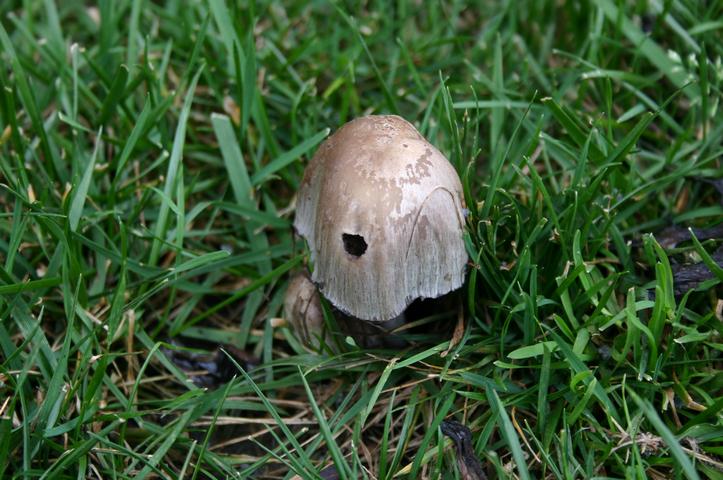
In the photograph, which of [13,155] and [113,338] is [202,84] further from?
[113,338]

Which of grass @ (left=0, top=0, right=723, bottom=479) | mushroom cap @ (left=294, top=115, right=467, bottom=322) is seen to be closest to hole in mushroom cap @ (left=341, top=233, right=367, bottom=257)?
mushroom cap @ (left=294, top=115, right=467, bottom=322)

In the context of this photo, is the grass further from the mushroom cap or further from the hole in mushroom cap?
the hole in mushroom cap

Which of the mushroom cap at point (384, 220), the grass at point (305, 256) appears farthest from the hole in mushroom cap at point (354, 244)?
the grass at point (305, 256)

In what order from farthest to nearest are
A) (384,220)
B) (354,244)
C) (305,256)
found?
(305,256), (354,244), (384,220)

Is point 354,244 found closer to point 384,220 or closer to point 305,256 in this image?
point 384,220

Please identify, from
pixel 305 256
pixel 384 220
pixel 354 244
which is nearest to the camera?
pixel 384 220

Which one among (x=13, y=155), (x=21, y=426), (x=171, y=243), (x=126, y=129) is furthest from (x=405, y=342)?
(x=13, y=155)

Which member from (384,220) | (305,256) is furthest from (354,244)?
(305,256)
